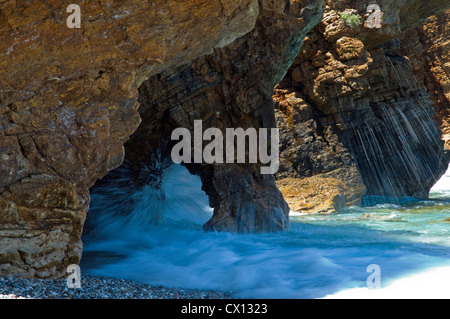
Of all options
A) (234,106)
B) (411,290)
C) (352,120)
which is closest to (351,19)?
(352,120)

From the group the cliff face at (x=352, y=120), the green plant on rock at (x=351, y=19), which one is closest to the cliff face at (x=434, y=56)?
the cliff face at (x=352, y=120)

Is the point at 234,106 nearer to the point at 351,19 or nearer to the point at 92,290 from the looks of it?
the point at 92,290

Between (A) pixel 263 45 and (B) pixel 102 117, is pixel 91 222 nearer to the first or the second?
(B) pixel 102 117

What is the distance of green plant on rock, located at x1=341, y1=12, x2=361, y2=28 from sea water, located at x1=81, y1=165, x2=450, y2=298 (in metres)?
Result: 8.50

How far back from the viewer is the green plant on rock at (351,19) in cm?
1549

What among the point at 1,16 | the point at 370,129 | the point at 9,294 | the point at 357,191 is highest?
the point at 370,129

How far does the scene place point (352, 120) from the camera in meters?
17.1

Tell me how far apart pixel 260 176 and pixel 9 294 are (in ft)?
24.5

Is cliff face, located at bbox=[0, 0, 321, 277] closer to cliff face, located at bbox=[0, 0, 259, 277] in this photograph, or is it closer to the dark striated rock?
cliff face, located at bbox=[0, 0, 259, 277]

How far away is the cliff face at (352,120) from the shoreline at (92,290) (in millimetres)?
11383
